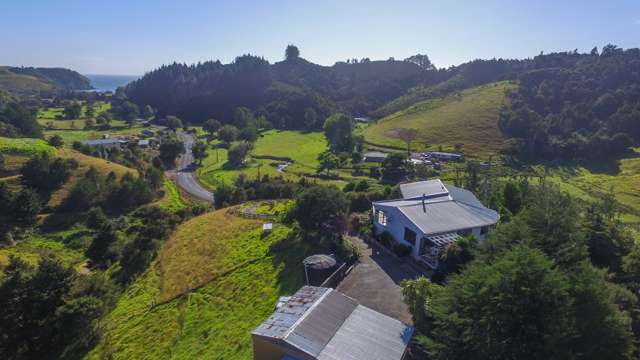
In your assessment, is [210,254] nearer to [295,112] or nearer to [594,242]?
[594,242]

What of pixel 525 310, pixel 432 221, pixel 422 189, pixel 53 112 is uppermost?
pixel 525 310

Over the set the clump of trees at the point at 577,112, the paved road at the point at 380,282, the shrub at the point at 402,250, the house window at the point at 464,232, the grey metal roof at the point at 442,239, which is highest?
the clump of trees at the point at 577,112

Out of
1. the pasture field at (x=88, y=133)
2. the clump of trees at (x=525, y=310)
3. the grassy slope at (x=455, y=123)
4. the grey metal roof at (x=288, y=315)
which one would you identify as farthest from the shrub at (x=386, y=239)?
the pasture field at (x=88, y=133)

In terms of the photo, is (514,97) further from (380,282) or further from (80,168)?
(80,168)

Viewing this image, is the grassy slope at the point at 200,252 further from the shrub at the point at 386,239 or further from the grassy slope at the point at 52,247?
the grassy slope at the point at 52,247

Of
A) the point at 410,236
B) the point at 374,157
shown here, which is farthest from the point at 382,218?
the point at 374,157

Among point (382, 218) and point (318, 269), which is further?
point (382, 218)
